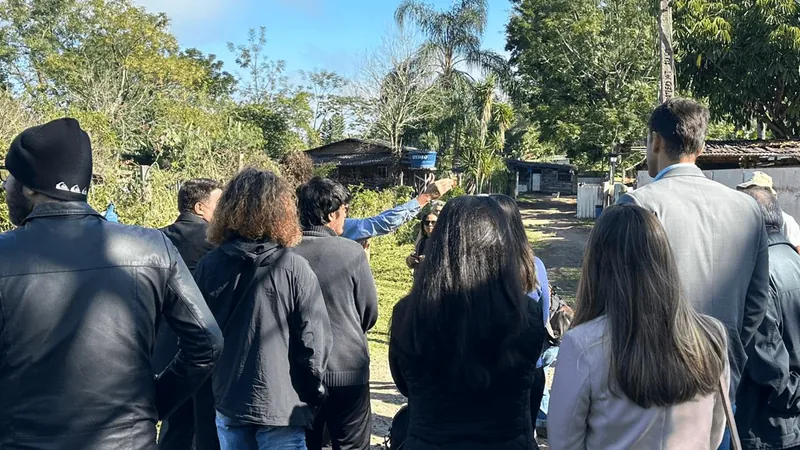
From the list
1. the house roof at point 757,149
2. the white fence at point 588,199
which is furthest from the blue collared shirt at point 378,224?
the white fence at point 588,199

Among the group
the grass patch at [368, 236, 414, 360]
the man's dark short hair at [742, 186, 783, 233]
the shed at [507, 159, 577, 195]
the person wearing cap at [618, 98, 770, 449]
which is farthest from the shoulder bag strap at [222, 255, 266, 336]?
the shed at [507, 159, 577, 195]

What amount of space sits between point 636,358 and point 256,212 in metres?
1.75

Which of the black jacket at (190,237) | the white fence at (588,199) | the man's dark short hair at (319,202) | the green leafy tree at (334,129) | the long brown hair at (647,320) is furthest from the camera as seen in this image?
the green leafy tree at (334,129)

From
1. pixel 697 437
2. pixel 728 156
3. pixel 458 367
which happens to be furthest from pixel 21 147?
pixel 728 156

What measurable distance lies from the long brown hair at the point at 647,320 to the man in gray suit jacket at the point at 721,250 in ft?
2.47

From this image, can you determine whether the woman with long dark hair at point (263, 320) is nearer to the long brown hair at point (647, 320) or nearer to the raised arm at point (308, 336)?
the raised arm at point (308, 336)

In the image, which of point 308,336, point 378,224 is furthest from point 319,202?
point 378,224

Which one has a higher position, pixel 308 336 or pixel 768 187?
pixel 768 187

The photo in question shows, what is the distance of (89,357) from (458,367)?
1.10 metres

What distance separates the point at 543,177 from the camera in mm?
48719

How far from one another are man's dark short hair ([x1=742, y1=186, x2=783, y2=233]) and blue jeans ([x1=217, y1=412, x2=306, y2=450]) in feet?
7.74

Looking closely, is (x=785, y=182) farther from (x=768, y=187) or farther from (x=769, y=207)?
(x=769, y=207)

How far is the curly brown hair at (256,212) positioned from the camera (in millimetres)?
2871

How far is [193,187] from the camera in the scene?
391 cm
